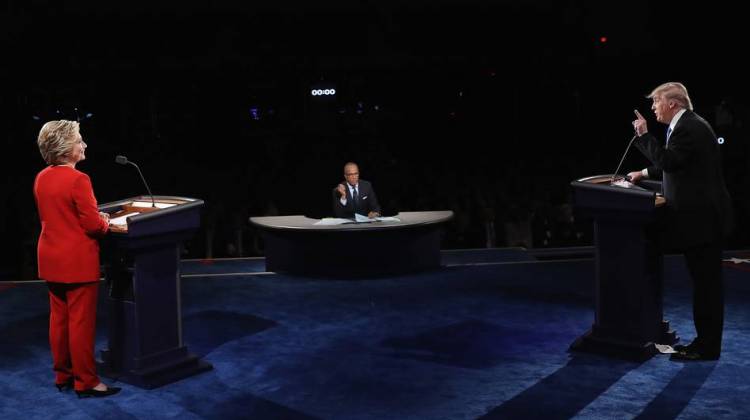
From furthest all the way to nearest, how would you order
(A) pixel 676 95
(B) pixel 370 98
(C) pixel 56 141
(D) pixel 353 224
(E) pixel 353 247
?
(B) pixel 370 98, (D) pixel 353 224, (E) pixel 353 247, (A) pixel 676 95, (C) pixel 56 141

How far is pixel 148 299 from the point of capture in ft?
10.2

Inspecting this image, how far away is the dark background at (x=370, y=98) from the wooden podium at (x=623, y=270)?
375 cm

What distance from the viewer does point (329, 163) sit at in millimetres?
9547

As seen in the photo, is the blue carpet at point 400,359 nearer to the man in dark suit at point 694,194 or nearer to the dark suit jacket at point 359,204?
A: the man in dark suit at point 694,194

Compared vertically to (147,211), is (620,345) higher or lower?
lower

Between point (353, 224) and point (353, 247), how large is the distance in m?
0.19

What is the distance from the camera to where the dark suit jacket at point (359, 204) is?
574 centimetres

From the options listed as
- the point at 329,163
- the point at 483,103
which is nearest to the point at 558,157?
the point at 483,103

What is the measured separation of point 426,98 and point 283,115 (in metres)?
2.18

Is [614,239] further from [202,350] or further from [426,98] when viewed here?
[426,98]

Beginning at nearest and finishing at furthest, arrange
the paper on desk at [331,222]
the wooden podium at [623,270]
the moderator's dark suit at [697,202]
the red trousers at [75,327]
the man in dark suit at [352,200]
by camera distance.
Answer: the red trousers at [75,327] → the moderator's dark suit at [697,202] → the wooden podium at [623,270] → the paper on desk at [331,222] → the man in dark suit at [352,200]

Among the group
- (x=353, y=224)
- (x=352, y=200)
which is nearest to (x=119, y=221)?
(x=353, y=224)

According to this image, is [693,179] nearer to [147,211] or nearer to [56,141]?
[147,211]

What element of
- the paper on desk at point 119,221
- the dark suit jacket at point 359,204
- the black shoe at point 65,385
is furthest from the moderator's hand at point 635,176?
the dark suit jacket at point 359,204
